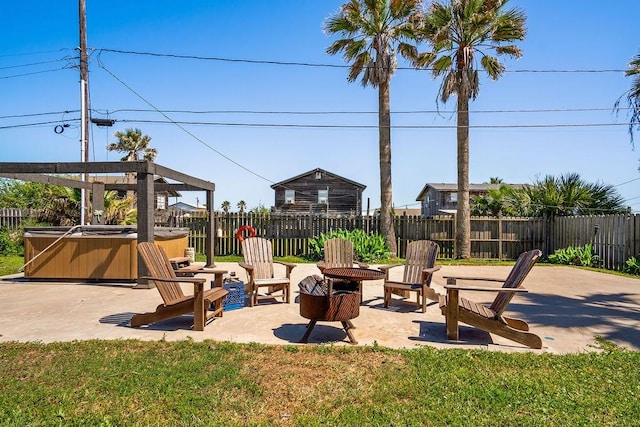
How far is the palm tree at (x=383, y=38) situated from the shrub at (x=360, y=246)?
98cm

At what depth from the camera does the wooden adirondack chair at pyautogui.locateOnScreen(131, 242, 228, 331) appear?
193 inches

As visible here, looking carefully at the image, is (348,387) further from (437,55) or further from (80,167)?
(437,55)

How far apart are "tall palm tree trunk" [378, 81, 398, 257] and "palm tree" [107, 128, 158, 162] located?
2306 centimetres

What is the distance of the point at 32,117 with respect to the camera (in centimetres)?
2131

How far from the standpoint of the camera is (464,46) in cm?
1419

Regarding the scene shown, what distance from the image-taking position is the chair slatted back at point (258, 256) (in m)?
6.91

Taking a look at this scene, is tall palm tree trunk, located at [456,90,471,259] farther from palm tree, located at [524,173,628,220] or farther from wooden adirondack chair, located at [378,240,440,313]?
wooden adirondack chair, located at [378,240,440,313]

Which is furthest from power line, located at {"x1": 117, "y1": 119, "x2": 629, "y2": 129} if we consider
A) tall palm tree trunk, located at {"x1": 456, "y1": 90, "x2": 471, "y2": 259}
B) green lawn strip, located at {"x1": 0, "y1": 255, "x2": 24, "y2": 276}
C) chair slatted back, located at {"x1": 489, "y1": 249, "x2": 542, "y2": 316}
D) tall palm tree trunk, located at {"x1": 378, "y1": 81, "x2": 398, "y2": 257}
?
chair slatted back, located at {"x1": 489, "y1": 249, "x2": 542, "y2": 316}

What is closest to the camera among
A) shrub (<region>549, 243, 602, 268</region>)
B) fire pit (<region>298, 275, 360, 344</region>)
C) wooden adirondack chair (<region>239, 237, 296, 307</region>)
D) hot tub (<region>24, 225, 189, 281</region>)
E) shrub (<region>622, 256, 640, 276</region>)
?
fire pit (<region>298, 275, 360, 344</region>)

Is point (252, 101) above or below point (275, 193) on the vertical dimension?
above

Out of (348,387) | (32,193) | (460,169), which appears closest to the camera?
(348,387)

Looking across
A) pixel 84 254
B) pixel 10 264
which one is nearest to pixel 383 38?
pixel 84 254

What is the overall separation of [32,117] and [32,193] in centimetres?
396

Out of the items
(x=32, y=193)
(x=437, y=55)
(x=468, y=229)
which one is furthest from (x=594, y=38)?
(x=32, y=193)
